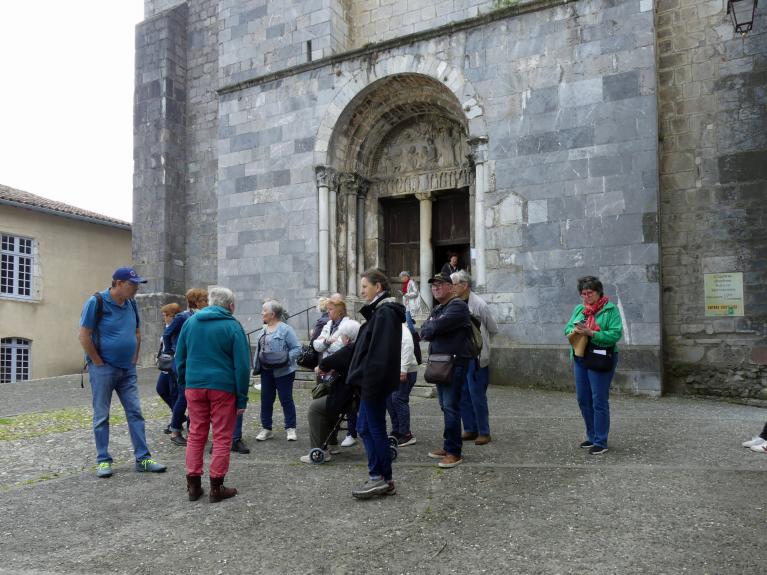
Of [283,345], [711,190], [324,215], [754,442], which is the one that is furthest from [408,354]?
[324,215]

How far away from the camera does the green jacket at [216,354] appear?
4383 mm

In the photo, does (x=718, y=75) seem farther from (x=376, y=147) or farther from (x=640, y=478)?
(x=640, y=478)

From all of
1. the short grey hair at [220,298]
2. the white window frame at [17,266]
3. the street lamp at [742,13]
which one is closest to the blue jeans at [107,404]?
the short grey hair at [220,298]

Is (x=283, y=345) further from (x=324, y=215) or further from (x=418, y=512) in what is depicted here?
(x=324, y=215)

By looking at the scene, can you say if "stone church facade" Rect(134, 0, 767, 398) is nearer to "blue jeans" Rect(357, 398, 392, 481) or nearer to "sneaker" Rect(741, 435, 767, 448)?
"sneaker" Rect(741, 435, 767, 448)

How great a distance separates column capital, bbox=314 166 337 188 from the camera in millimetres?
12219

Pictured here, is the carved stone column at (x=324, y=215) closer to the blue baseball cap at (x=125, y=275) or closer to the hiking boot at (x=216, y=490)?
the blue baseball cap at (x=125, y=275)

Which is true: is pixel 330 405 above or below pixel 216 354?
below

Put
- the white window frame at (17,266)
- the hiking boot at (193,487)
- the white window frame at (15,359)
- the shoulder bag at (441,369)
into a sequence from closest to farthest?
the hiking boot at (193,487), the shoulder bag at (441,369), the white window frame at (15,359), the white window frame at (17,266)

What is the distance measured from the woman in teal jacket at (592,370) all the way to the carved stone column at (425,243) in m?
7.36

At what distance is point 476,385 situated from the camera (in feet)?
19.5

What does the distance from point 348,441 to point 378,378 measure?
1924 mm

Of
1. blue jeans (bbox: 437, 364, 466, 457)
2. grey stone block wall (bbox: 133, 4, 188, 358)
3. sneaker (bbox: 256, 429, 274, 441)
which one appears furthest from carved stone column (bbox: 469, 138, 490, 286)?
grey stone block wall (bbox: 133, 4, 188, 358)

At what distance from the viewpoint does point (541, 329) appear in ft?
32.6
